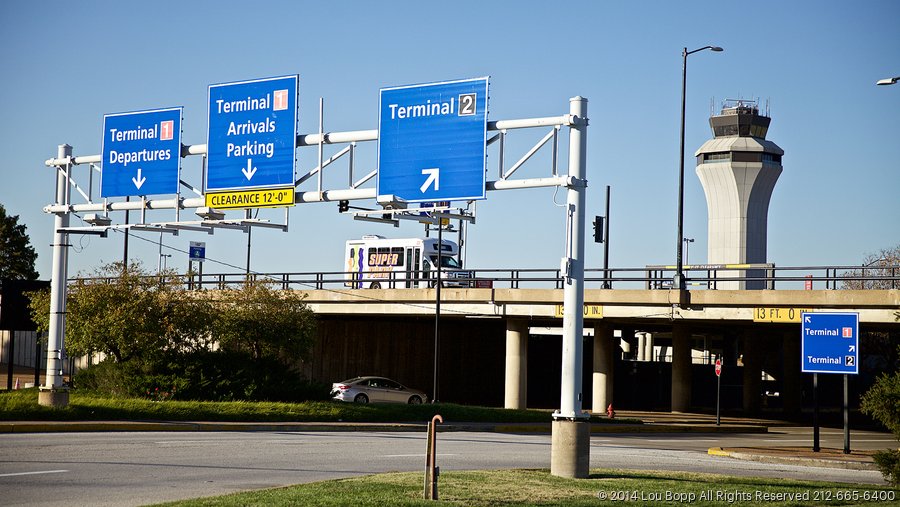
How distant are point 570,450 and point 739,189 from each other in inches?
2479

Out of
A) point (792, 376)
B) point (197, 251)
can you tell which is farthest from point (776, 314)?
point (197, 251)

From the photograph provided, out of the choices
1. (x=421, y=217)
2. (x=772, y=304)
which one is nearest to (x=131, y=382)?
(x=421, y=217)

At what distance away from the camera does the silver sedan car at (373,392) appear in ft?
137

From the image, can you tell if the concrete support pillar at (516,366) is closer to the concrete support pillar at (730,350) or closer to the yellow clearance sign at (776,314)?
the yellow clearance sign at (776,314)

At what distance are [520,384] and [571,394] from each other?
28.1 meters

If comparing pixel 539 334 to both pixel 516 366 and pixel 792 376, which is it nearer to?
pixel 792 376

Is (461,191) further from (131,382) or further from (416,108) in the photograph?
(131,382)

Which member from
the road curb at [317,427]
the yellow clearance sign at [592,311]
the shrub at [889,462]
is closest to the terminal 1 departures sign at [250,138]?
the road curb at [317,427]

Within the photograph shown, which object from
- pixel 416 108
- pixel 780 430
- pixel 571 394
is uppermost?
pixel 416 108

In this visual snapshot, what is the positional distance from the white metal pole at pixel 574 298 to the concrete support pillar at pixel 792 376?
3808 cm

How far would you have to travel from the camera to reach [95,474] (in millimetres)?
15469

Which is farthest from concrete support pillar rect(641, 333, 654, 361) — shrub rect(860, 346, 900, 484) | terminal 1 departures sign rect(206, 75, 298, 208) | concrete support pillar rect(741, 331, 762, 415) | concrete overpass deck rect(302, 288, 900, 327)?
shrub rect(860, 346, 900, 484)

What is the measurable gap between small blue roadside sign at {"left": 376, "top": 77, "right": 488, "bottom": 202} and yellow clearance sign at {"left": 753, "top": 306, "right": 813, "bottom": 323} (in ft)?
66.3

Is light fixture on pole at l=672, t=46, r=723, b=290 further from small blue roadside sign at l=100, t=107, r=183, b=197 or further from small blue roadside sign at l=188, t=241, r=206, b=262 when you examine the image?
small blue roadside sign at l=188, t=241, r=206, b=262
